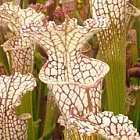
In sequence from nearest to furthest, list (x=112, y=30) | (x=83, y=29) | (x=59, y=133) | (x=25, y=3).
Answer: (x=83, y=29)
(x=112, y=30)
(x=59, y=133)
(x=25, y=3)

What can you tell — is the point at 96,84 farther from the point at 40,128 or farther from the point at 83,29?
the point at 40,128

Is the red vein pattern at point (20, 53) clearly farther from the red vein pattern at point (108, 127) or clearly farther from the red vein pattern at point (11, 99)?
the red vein pattern at point (108, 127)

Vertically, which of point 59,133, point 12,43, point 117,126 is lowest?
point 59,133

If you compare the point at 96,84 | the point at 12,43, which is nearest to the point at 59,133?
the point at 12,43

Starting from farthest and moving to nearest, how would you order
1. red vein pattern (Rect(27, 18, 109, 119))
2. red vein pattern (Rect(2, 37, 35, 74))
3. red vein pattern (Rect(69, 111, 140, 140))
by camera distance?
1. red vein pattern (Rect(2, 37, 35, 74))
2. red vein pattern (Rect(27, 18, 109, 119))
3. red vein pattern (Rect(69, 111, 140, 140))

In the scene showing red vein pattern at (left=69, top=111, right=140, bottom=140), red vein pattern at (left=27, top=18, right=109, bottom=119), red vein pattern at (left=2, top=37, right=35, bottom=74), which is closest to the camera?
red vein pattern at (left=69, top=111, right=140, bottom=140)

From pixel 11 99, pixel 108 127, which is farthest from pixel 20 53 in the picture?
pixel 108 127

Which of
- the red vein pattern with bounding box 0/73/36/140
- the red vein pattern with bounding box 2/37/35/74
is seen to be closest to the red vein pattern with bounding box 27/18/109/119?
the red vein pattern with bounding box 0/73/36/140

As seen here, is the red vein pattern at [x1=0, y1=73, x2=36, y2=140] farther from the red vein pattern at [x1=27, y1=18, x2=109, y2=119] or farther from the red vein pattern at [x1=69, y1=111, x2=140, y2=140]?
the red vein pattern at [x1=69, y1=111, x2=140, y2=140]
